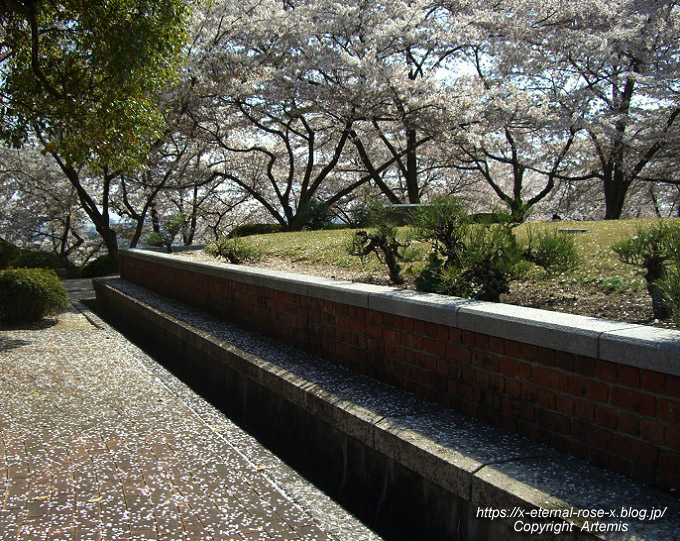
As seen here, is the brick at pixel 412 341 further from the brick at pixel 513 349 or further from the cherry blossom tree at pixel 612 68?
the cherry blossom tree at pixel 612 68

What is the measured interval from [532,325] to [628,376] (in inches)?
20.2

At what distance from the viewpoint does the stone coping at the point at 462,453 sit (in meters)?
2.33

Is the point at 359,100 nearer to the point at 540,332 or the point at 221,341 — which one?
the point at 221,341

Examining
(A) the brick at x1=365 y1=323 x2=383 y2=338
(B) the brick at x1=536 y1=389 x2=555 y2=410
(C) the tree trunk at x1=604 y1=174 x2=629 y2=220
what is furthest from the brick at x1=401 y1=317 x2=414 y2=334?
(C) the tree trunk at x1=604 y1=174 x2=629 y2=220

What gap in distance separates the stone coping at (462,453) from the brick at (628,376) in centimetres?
42

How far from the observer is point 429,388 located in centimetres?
369

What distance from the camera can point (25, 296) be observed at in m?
8.35

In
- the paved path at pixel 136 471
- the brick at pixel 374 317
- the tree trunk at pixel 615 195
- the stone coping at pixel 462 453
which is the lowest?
the paved path at pixel 136 471

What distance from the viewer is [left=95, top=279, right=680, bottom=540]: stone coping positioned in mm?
2334

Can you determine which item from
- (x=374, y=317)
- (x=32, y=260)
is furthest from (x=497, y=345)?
(x=32, y=260)

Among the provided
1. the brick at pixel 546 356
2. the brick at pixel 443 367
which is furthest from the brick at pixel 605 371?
the brick at pixel 443 367

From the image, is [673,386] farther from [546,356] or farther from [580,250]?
[580,250]

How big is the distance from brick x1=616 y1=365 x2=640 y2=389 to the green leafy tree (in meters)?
6.64

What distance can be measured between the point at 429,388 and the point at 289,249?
207 inches
